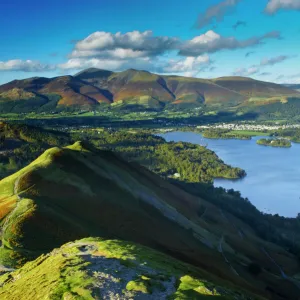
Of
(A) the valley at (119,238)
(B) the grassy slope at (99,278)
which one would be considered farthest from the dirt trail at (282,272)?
(B) the grassy slope at (99,278)

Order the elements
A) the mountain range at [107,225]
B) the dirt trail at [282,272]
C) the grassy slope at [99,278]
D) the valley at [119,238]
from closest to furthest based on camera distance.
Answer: the grassy slope at [99,278] < the valley at [119,238] < the mountain range at [107,225] < the dirt trail at [282,272]

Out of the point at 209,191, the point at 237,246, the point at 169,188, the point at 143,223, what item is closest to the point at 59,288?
the point at 143,223

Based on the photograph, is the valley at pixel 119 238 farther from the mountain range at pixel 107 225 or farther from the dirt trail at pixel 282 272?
the dirt trail at pixel 282 272

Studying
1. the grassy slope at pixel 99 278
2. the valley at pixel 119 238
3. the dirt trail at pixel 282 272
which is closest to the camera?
the grassy slope at pixel 99 278

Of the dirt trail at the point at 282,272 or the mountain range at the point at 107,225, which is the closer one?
the mountain range at the point at 107,225

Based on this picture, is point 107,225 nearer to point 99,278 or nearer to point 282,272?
point 99,278

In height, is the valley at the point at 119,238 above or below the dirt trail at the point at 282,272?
above

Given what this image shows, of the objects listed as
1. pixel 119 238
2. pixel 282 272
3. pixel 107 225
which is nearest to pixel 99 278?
pixel 119 238
